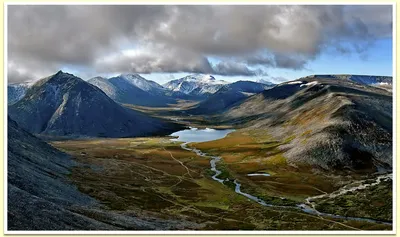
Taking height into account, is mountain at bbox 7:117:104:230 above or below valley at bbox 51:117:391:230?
above

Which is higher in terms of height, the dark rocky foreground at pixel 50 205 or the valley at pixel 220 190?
the dark rocky foreground at pixel 50 205

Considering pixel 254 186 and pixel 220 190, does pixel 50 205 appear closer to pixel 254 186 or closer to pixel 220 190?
pixel 220 190

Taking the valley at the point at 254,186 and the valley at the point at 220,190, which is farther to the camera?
the valley at the point at 220,190

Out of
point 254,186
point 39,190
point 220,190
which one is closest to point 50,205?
point 39,190

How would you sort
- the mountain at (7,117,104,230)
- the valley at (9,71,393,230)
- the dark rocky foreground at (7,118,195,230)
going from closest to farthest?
1. the mountain at (7,117,104,230)
2. the dark rocky foreground at (7,118,195,230)
3. the valley at (9,71,393,230)

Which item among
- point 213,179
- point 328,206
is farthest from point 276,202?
point 213,179

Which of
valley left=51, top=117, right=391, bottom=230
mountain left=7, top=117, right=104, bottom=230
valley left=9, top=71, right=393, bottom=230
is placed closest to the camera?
mountain left=7, top=117, right=104, bottom=230

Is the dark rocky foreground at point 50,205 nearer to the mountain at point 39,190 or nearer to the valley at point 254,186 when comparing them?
the mountain at point 39,190

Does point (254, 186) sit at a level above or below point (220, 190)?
above

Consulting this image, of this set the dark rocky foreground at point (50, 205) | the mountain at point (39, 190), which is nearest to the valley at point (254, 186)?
the dark rocky foreground at point (50, 205)

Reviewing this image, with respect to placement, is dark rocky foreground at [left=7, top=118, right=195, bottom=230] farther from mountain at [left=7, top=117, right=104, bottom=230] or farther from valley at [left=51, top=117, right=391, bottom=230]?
valley at [left=51, top=117, right=391, bottom=230]

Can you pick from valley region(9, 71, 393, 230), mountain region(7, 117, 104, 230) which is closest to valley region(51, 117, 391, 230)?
valley region(9, 71, 393, 230)

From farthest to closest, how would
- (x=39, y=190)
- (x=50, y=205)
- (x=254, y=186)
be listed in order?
(x=254, y=186), (x=39, y=190), (x=50, y=205)
